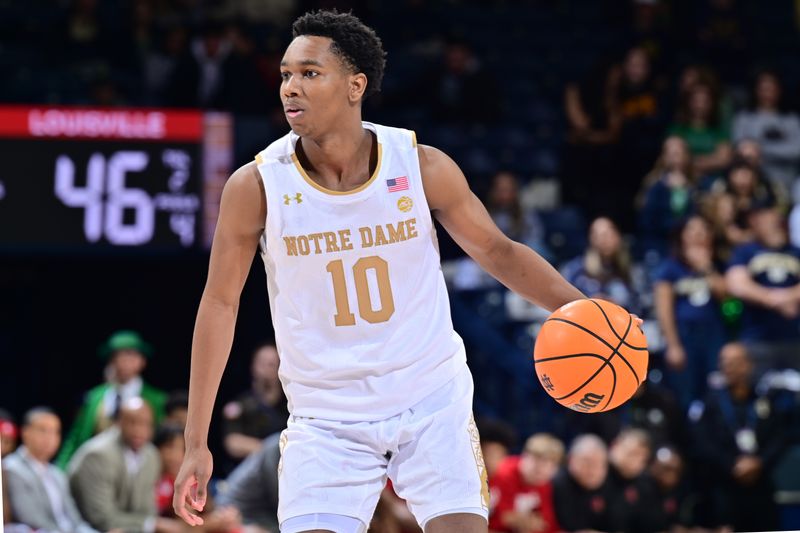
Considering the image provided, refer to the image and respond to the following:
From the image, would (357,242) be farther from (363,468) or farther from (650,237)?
(650,237)

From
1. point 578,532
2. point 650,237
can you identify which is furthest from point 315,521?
point 650,237

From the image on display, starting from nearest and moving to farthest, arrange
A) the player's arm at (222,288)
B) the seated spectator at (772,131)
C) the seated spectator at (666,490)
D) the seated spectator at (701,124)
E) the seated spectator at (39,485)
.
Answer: the player's arm at (222,288), the seated spectator at (39,485), the seated spectator at (666,490), the seated spectator at (701,124), the seated spectator at (772,131)

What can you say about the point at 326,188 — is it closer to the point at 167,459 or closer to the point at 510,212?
the point at 167,459

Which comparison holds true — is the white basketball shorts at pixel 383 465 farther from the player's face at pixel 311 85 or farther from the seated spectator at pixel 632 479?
the seated spectator at pixel 632 479

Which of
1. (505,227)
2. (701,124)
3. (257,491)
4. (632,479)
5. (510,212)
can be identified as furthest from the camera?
(701,124)

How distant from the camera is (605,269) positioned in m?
9.27

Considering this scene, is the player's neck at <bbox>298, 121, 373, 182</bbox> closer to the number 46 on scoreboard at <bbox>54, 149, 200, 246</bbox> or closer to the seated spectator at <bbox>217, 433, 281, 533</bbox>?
the seated spectator at <bbox>217, 433, 281, 533</bbox>

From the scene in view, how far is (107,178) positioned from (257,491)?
251 cm

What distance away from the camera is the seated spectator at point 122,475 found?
305 inches

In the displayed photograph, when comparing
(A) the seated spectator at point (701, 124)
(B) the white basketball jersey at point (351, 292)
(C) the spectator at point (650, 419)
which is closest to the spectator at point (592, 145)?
(A) the seated spectator at point (701, 124)

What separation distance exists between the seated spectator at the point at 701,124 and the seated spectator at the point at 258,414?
431cm

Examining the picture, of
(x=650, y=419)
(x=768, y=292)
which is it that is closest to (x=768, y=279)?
(x=768, y=292)

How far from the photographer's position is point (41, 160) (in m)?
8.83

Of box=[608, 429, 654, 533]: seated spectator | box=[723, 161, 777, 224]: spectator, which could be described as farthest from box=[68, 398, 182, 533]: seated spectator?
box=[723, 161, 777, 224]: spectator
